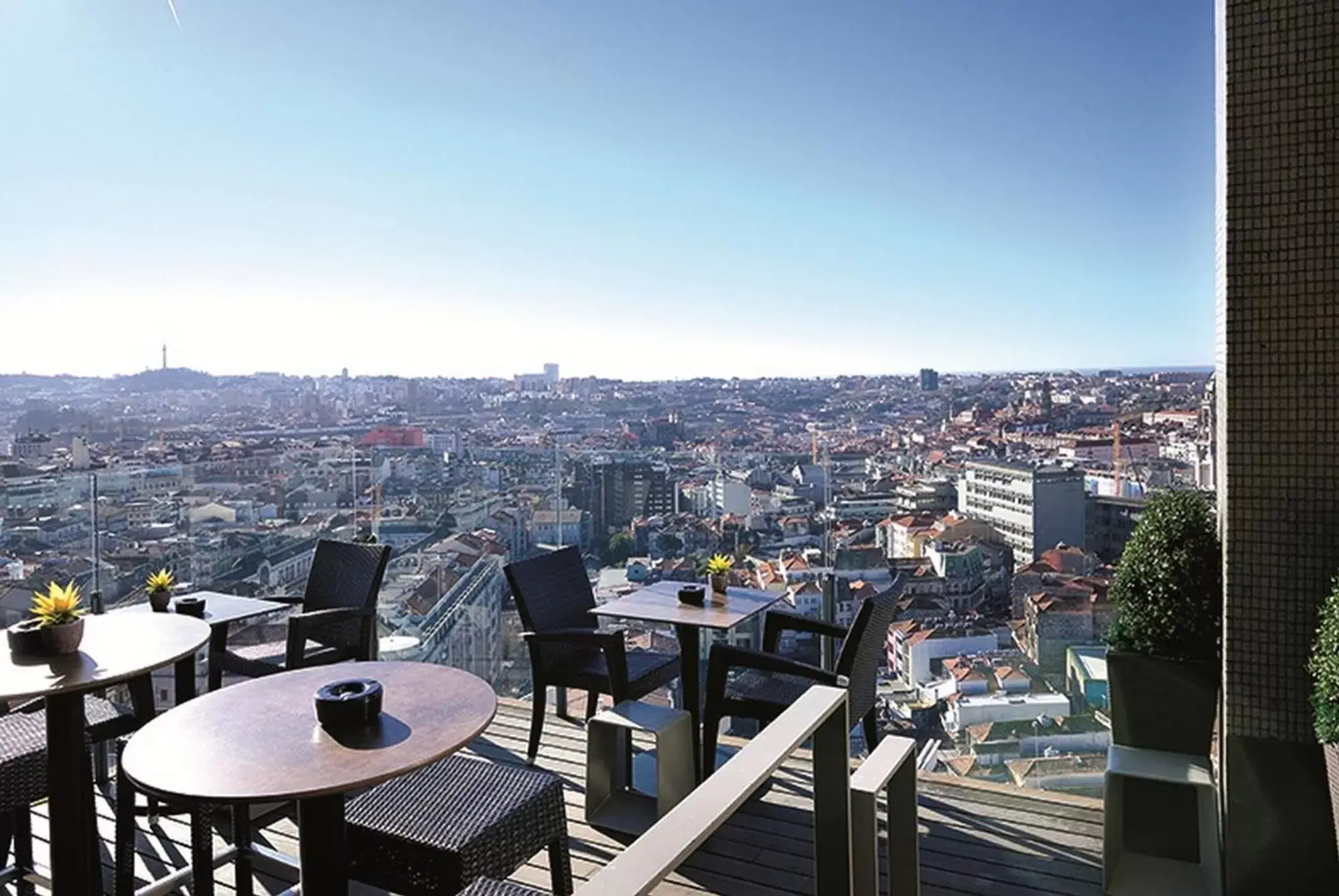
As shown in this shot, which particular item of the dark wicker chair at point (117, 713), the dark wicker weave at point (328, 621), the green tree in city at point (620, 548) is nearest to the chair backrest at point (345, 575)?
the dark wicker weave at point (328, 621)

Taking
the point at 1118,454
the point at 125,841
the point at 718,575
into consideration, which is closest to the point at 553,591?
the point at 718,575

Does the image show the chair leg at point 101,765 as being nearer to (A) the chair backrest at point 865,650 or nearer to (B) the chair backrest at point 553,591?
(B) the chair backrest at point 553,591

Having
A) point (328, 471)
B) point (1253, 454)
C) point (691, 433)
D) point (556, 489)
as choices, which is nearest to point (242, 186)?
point (328, 471)

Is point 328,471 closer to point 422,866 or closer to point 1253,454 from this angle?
point 422,866

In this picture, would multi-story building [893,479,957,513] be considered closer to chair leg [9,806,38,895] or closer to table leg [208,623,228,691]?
table leg [208,623,228,691]

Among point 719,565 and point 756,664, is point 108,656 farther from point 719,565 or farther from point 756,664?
point 719,565

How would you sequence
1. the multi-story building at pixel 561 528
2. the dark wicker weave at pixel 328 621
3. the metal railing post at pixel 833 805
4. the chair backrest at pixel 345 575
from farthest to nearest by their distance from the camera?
the multi-story building at pixel 561 528, the chair backrest at pixel 345 575, the dark wicker weave at pixel 328 621, the metal railing post at pixel 833 805

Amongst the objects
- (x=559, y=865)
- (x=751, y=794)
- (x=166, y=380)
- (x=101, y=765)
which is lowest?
(x=101, y=765)

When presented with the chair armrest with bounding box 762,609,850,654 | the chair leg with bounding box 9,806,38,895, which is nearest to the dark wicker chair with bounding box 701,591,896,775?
the chair armrest with bounding box 762,609,850,654
